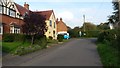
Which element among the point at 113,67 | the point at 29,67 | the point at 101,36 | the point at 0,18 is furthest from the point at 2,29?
the point at 113,67

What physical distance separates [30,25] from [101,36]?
1506 centimetres

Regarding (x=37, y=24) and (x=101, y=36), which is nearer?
(x=37, y=24)

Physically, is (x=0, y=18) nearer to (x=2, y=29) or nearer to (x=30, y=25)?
(x=2, y=29)

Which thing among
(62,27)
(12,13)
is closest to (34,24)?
(12,13)

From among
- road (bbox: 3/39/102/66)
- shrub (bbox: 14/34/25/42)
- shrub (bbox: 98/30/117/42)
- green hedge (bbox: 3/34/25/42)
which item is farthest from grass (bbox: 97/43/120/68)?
green hedge (bbox: 3/34/25/42)

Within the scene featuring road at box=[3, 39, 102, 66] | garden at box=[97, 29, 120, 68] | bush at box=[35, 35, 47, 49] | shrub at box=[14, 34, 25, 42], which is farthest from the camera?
shrub at box=[14, 34, 25, 42]

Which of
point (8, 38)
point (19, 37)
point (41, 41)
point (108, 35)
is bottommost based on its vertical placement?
point (41, 41)

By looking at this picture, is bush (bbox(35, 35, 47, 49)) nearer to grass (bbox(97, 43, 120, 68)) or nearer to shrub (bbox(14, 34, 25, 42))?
shrub (bbox(14, 34, 25, 42))

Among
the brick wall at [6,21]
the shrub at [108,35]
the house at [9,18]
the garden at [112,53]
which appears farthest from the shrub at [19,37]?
the garden at [112,53]

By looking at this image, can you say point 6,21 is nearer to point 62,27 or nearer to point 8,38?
point 8,38

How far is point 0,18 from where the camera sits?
113ft

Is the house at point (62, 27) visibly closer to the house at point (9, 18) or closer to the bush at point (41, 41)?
the house at point (9, 18)

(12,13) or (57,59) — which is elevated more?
(12,13)

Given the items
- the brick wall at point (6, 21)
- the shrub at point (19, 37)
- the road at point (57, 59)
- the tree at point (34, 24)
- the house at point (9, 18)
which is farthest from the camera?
the brick wall at point (6, 21)
